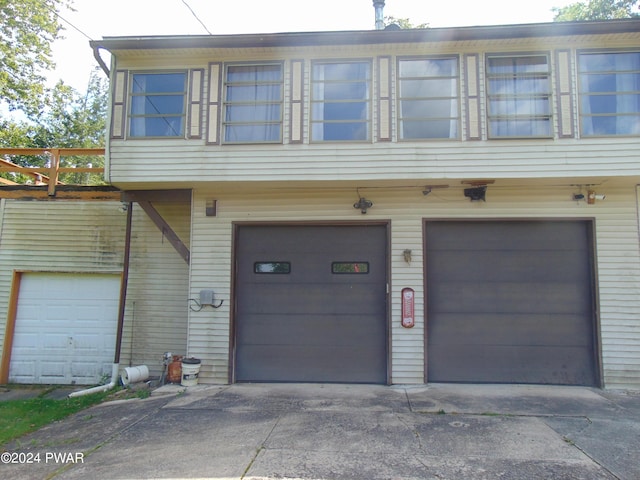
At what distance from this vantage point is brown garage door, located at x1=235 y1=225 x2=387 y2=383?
20.5ft

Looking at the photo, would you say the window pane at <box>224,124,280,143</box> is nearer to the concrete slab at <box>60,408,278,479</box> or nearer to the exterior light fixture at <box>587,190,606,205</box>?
the concrete slab at <box>60,408,278,479</box>

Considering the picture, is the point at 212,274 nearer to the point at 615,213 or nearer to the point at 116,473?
the point at 116,473

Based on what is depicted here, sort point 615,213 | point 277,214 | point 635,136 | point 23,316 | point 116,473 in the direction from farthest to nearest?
point 23,316 < point 277,214 < point 615,213 < point 635,136 < point 116,473

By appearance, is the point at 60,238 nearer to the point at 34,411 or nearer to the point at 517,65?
the point at 34,411

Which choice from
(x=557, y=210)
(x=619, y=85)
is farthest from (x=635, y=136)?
(x=557, y=210)

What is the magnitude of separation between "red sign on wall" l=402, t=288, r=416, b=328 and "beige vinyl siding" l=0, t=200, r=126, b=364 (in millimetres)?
5105

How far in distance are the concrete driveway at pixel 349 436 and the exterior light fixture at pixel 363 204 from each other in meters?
2.68

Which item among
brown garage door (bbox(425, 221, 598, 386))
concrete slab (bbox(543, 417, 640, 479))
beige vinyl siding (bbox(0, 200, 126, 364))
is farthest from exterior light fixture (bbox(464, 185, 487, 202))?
beige vinyl siding (bbox(0, 200, 126, 364))

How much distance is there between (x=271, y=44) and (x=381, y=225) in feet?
10.6

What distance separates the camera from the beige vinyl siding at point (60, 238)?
742 centimetres

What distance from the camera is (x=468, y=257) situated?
6.29 metres

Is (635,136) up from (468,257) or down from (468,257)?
up

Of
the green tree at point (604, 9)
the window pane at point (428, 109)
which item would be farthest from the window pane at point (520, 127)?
the green tree at point (604, 9)

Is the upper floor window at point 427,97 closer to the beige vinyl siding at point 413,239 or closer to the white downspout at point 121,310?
the beige vinyl siding at point 413,239
